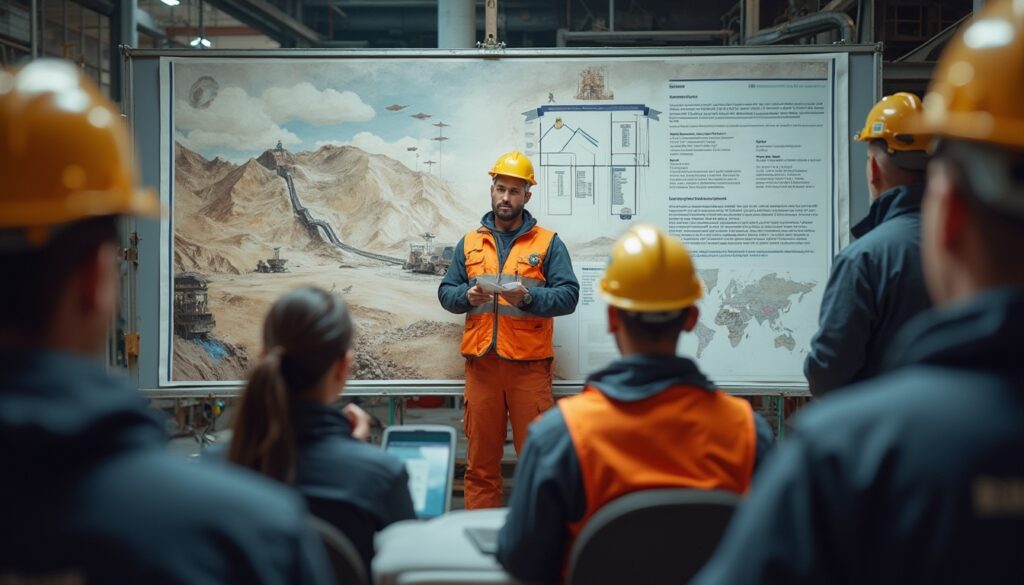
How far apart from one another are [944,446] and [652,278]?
1.14 metres

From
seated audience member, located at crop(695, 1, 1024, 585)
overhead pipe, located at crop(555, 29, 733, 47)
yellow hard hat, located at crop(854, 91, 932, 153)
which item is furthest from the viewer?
overhead pipe, located at crop(555, 29, 733, 47)

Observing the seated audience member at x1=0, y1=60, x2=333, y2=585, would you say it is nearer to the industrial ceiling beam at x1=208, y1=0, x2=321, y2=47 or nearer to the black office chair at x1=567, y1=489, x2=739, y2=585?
the black office chair at x1=567, y1=489, x2=739, y2=585

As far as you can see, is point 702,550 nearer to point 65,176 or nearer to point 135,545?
point 135,545

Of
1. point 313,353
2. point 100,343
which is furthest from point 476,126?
point 100,343

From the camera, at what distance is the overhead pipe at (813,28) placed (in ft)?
15.6

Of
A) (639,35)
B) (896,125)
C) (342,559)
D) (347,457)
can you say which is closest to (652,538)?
(342,559)

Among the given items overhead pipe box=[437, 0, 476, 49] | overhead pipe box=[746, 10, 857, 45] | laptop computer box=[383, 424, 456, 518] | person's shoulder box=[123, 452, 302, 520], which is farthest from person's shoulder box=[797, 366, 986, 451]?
overhead pipe box=[437, 0, 476, 49]

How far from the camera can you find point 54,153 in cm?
86

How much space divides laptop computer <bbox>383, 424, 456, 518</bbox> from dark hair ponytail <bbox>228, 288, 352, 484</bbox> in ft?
1.31

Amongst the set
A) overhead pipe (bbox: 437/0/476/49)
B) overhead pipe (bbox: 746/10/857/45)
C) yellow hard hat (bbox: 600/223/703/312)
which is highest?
overhead pipe (bbox: 437/0/476/49)

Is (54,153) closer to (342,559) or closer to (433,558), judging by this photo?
(342,559)

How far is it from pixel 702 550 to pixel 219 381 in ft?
10.6

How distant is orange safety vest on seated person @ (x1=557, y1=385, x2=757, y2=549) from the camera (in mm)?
1571

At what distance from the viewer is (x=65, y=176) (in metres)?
0.85
